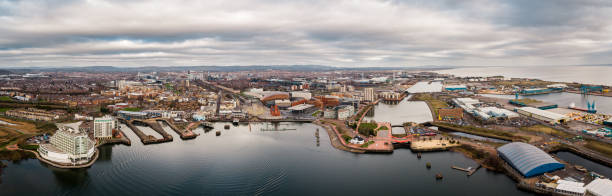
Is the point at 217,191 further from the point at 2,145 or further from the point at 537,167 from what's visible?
the point at 2,145

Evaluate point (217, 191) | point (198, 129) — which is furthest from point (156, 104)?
point (217, 191)

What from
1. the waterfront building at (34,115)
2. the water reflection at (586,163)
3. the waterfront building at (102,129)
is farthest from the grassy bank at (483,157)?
the waterfront building at (34,115)

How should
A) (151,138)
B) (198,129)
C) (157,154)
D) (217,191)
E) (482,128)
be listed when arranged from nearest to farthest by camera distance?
(217,191) < (157,154) < (151,138) < (482,128) < (198,129)

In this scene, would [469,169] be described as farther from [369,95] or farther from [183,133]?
[369,95]

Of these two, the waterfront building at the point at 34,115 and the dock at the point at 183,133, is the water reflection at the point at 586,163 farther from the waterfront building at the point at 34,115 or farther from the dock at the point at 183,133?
the waterfront building at the point at 34,115

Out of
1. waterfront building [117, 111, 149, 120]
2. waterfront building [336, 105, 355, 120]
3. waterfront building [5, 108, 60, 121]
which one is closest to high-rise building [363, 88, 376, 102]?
waterfront building [336, 105, 355, 120]

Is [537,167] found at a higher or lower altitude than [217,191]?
higher
